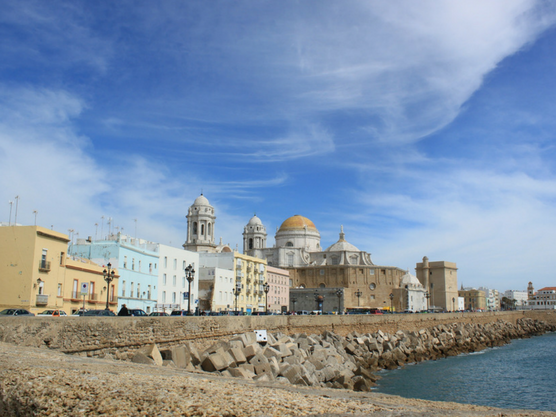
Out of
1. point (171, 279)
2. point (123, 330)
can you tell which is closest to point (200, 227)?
point (171, 279)

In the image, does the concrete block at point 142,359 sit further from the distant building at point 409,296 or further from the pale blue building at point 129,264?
the distant building at point 409,296

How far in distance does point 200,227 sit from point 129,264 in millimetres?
33497

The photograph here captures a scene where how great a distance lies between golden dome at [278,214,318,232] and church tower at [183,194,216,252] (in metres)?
23.1

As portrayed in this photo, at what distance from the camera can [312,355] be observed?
20.9 m

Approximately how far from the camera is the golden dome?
3570 inches

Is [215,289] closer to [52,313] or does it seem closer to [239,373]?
[52,313]

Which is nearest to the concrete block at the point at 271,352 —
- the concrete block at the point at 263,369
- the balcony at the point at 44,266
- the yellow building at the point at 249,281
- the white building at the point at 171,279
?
the concrete block at the point at 263,369

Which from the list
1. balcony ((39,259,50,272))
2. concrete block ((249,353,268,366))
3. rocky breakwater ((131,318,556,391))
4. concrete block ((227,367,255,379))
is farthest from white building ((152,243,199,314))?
concrete block ((227,367,255,379))

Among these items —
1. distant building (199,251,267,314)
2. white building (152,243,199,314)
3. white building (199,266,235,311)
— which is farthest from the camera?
distant building (199,251,267,314)

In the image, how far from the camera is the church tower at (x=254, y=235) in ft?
289

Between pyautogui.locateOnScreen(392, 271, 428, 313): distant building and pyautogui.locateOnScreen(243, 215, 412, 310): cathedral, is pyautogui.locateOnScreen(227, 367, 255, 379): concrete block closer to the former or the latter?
pyautogui.locateOnScreen(243, 215, 412, 310): cathedral

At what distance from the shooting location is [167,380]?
7879 mm

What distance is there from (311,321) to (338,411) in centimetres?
2206

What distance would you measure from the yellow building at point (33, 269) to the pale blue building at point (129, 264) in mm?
6593
